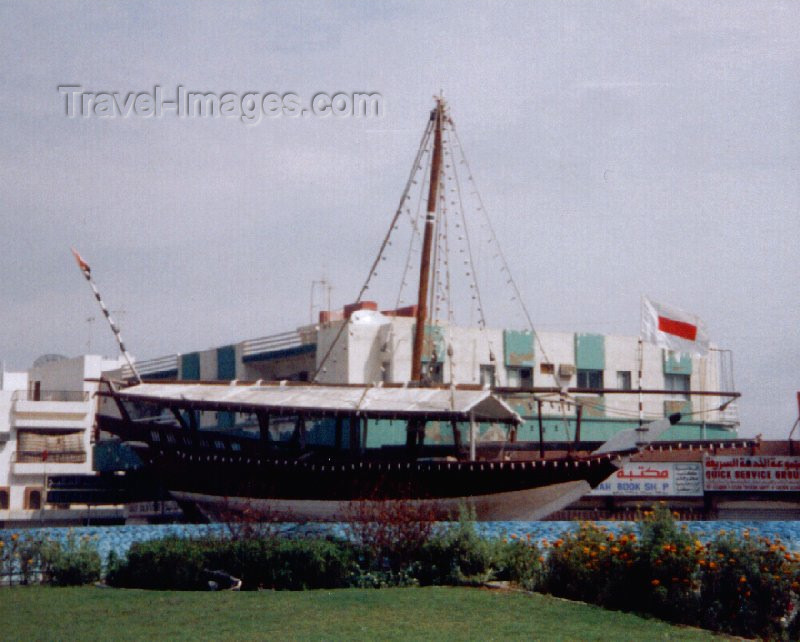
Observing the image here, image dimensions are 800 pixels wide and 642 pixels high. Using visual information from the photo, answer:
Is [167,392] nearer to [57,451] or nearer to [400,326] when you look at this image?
[400,326]

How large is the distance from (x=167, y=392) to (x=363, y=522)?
17917 mm

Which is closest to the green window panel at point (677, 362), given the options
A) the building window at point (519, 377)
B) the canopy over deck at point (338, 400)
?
the building window at point (519, 377)

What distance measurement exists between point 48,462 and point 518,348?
3401 cm

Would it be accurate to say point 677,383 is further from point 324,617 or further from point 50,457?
point 324,617

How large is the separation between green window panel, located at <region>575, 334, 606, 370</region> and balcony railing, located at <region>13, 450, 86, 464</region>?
35.1 meters

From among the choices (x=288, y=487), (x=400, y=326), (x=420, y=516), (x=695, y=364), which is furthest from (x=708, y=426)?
(x=420, y=516)

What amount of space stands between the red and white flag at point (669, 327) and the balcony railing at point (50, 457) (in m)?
44.3

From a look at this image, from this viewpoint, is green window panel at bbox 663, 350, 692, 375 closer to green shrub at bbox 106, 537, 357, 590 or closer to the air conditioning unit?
the air conditioning unit

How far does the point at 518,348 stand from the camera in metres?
51.4

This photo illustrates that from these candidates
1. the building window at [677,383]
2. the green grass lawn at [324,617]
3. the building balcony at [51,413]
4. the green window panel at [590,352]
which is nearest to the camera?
the green grass lawn at [324,617]

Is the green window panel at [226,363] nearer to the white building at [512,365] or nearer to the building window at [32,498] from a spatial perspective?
the white building at [512,365]

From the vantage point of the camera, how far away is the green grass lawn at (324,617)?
13039 millimetres

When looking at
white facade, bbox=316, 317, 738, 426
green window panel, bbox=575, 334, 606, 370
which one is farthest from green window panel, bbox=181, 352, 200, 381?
green window panel, bbox=575, 334, 606, 370

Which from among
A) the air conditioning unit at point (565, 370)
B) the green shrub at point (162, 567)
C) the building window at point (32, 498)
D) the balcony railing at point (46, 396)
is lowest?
the building window at point (32, 498)
